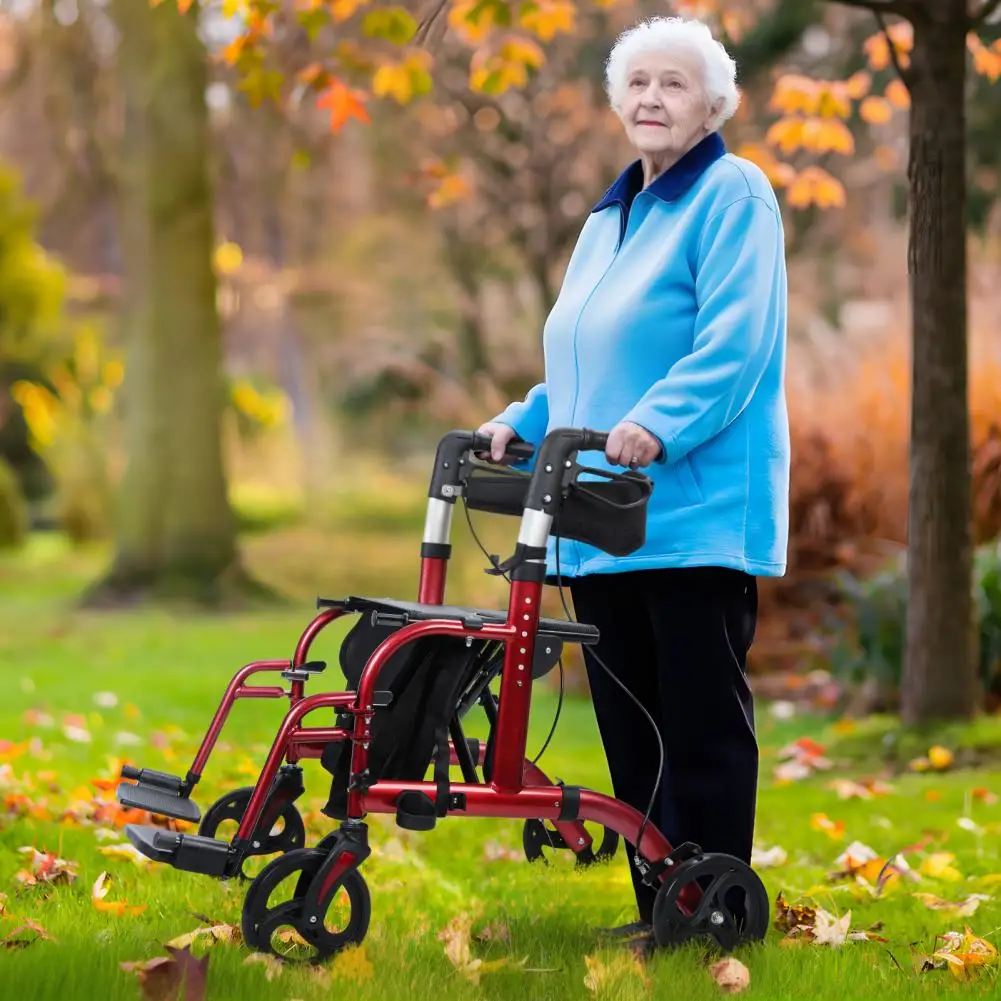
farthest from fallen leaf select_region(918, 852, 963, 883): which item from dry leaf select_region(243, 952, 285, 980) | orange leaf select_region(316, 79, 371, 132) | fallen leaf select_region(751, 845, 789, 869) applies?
orange leaf select_region(316, 79, 371, 132)

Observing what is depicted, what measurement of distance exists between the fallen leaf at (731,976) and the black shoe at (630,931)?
30cm

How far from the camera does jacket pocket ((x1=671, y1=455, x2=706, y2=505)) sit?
330 centimetres

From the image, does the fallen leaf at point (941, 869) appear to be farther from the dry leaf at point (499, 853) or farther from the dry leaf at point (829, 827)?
the dry leaf at point (499, 853)

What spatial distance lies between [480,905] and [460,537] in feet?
28.3

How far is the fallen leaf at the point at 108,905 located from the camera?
377 centimetres

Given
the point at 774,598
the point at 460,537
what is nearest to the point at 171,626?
the point at 460,537

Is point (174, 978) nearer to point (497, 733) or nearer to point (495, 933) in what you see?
point (497, 733)

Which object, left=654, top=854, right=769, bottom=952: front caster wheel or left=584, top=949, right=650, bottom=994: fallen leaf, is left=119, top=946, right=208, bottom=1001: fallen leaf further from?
left=654, top=854, right=769, bottom=952: front caster wheel

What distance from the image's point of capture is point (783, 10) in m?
10.4

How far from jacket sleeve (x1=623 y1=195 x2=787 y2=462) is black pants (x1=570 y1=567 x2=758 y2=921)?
13.2 inches

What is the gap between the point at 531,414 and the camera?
373cm

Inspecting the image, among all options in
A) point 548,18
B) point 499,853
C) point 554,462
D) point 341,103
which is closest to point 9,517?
point 548,18

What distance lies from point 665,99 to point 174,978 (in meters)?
1.85

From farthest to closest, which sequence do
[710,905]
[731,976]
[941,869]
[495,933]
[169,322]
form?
1. [169,322]
2. [941,869]
3. [495,933]
4. [710,905]
5. [731,976]
